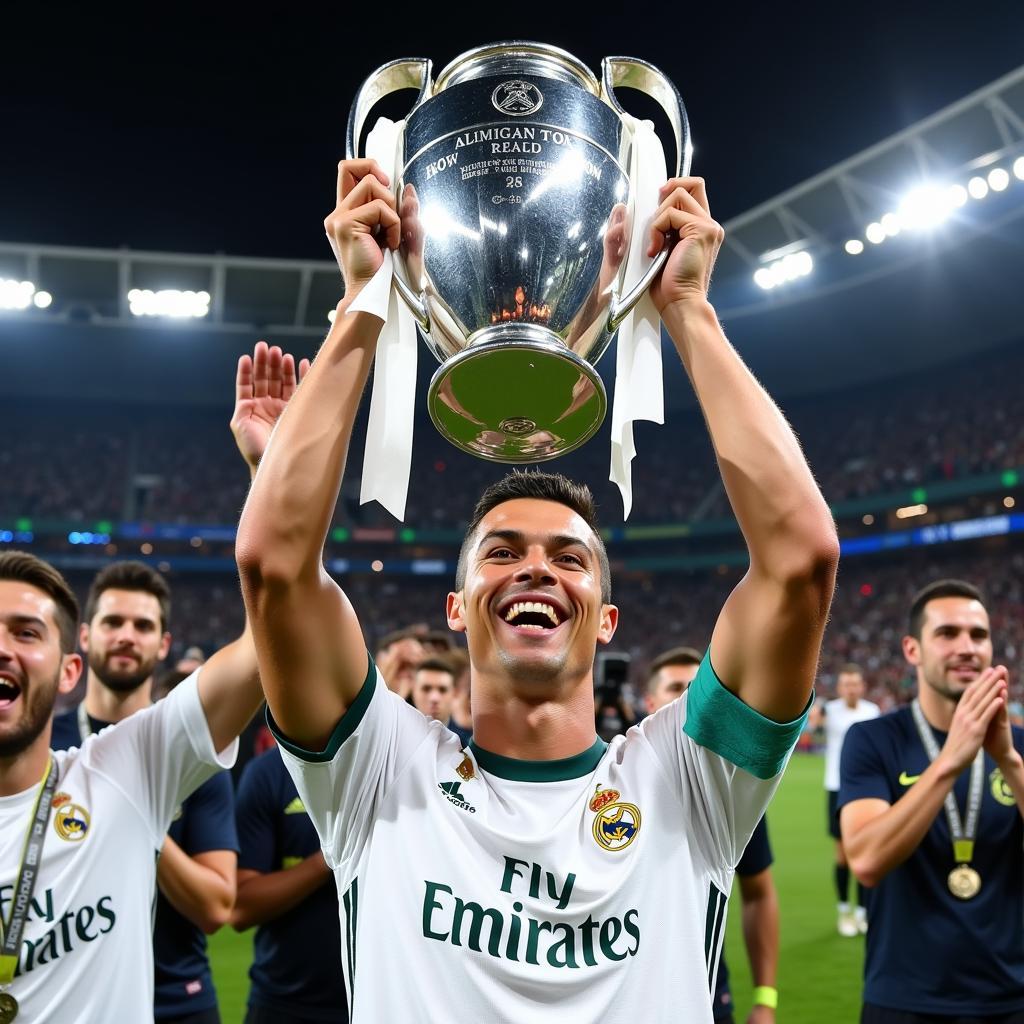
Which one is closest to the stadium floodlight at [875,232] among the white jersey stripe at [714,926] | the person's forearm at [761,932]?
the person's forearm at [761,932]

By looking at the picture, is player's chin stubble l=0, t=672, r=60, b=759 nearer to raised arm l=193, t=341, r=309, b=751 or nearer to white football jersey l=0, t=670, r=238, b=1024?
white football jersey l=0, t=670, r=238, b=1024

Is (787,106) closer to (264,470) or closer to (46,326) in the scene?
(264,470)

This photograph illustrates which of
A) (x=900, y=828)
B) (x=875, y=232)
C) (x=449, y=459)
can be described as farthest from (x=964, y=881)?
(x=449, y=459)

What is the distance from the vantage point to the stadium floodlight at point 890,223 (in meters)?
19.0

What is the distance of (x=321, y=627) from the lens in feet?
5.28

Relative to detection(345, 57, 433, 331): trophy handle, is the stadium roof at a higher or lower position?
higher

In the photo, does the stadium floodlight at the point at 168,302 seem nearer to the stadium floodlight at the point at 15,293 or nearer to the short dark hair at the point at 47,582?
the stadium floodlight at the point at 15,293

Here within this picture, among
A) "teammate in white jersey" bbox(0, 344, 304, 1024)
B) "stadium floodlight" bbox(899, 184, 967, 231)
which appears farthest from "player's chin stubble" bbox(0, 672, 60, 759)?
"stadium floodlight" bbox(899, 184, 967, 231)

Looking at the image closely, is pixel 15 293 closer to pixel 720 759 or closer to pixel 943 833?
pixel 943 833

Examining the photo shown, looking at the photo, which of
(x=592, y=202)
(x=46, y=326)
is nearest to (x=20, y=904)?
(x=592, y=202)

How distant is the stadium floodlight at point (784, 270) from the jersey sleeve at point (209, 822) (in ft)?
64.8

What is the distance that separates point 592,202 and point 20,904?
2.03 metres

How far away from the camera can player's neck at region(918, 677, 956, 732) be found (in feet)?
11.0

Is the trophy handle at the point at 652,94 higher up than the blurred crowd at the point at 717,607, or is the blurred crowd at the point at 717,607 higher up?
the blurred crowd at the point at 717,607
